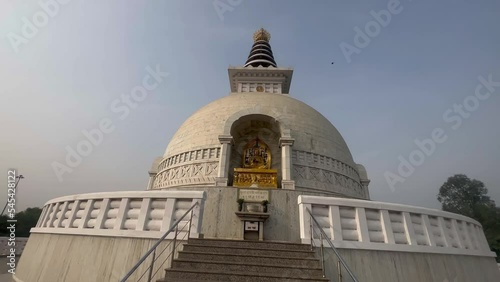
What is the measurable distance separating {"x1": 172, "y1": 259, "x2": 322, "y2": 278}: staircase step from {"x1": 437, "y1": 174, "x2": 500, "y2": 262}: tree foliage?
148 feet

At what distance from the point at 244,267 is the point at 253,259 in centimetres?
29

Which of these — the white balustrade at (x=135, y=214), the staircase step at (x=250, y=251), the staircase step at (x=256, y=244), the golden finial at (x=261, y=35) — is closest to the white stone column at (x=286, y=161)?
the staircase step at (x=256, y=244)

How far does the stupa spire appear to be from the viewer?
25641 millimetres

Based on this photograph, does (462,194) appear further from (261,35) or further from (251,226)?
(251,226)

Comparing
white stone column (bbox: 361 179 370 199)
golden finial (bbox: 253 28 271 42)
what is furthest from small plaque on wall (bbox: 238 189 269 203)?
golden finial (bbox: 253 28 271 42)

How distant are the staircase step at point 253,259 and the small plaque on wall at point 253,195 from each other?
10.8 feet

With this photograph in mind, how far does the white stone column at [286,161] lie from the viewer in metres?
11.8

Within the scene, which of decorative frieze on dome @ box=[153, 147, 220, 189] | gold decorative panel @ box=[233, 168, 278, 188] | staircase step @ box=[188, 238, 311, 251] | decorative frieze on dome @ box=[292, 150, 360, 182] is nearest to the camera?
staircase step @ box=[188, 238, 311, 251]

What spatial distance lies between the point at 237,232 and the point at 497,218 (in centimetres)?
4556

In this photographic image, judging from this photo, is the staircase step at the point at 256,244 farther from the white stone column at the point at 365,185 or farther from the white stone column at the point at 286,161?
the white stone column at the point at 365,185

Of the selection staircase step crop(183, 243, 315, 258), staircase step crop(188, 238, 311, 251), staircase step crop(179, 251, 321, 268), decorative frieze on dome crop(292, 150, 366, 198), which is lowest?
staircase step crop(179, 251, 321, 268)

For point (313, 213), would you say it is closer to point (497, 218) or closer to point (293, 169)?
point (293, 169)

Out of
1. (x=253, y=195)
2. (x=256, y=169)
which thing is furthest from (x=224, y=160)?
(x=253, y=195)

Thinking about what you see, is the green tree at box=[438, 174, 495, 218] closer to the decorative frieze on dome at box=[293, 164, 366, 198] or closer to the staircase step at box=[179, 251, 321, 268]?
the decorative frieze on dome at box=[293, 164, 366, 198]
